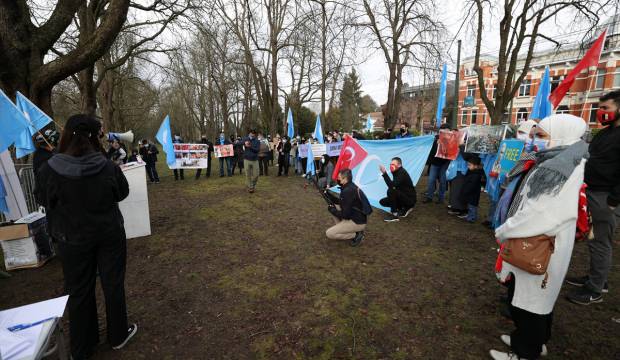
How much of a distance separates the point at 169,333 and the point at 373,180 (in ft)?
18.4

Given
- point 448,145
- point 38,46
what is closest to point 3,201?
point 38,46

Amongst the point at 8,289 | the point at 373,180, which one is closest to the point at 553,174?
the point at 373,180

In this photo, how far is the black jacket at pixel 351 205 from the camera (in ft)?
16.7

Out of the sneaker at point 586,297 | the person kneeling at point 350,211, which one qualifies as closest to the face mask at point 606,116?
the sneaker at point 586,297

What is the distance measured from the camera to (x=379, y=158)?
7.45 meters

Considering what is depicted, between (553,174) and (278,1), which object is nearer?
(553,174)

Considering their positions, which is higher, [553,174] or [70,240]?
[553,174]

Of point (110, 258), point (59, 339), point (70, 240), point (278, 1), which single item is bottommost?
point (59, 339)

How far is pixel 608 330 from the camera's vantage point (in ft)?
9.80

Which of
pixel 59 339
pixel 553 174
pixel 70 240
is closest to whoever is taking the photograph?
pixel 59 339

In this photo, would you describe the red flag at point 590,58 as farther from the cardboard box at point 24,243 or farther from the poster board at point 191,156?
the poster board at point 191,156

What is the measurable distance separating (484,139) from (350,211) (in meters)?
4.33

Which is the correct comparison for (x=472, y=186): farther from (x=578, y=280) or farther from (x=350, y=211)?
(x=350, y=211)

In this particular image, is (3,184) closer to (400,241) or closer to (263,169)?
(400,241)
